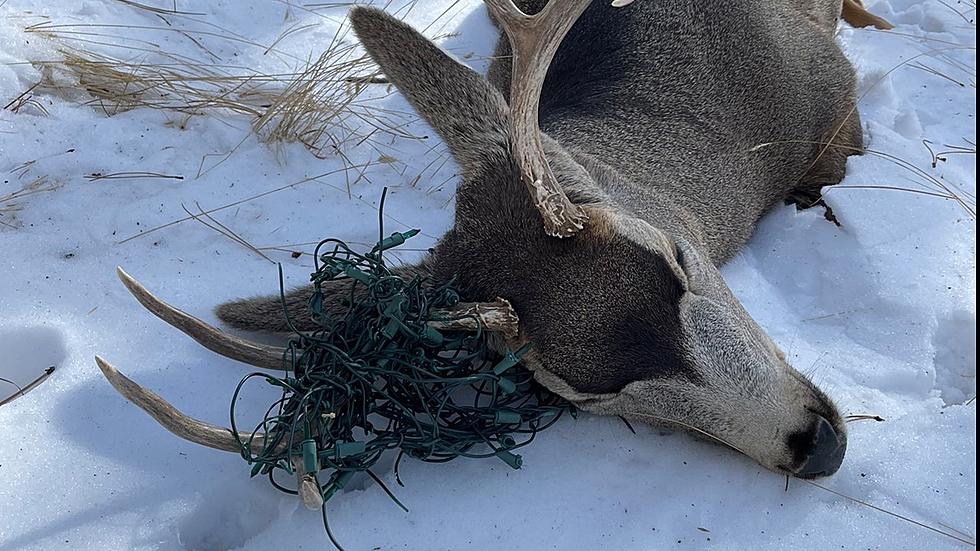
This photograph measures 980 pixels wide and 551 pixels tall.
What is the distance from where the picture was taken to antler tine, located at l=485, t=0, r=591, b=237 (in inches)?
106

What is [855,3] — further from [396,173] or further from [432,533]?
[432,533]

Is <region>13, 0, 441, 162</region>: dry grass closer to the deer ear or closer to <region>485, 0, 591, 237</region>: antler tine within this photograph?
the deer ear

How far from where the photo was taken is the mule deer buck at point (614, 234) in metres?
2.94

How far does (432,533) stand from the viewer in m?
2.95

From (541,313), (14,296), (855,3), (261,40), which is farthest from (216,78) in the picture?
(855,3)

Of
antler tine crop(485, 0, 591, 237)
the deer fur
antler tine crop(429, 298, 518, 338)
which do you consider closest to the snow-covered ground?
the deer fur

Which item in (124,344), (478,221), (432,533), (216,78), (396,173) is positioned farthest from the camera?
(216,78)

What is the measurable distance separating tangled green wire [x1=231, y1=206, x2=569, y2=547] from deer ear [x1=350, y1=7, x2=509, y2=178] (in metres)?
0.38

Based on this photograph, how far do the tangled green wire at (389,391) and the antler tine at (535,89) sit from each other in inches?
15.5

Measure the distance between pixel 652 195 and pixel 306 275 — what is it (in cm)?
128

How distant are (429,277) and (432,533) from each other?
787mm

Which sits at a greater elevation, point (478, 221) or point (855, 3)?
point (478, 221)

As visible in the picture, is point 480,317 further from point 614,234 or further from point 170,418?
point 170,418

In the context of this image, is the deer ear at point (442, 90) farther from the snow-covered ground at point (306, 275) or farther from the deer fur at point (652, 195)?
the snow-covered ground at point (306, 275)
